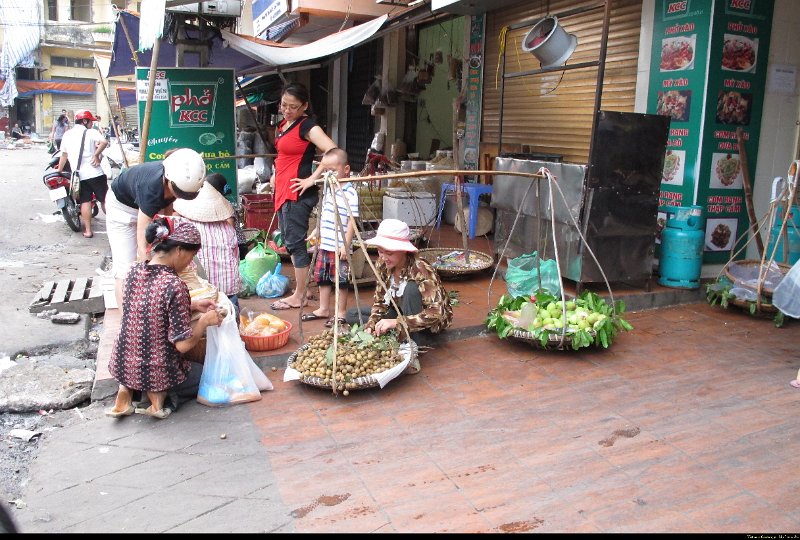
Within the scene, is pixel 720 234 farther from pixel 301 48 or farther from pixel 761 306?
pixel 301 48

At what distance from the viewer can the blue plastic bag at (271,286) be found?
19.8ft

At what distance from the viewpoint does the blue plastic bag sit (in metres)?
6.05

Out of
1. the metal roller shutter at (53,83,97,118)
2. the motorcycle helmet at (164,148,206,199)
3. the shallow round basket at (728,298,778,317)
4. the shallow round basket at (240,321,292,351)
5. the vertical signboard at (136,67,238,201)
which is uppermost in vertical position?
the metal roller shutter at (53,83,97,118)

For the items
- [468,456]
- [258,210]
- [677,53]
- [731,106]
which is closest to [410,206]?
[258,210]

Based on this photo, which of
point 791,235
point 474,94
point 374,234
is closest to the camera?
point 791,235

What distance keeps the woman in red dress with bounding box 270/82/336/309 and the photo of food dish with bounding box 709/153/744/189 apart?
3.74 m

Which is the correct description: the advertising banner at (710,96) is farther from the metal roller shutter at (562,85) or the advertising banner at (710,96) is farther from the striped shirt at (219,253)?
the striped shirt at (219,253)

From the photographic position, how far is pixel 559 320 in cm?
479

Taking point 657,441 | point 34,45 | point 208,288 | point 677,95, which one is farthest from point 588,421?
point 34,45

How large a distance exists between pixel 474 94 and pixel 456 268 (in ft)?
12.1

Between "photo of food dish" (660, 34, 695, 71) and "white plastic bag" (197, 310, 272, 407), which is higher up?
"photo of food dish" (660, 34, 695, 71)

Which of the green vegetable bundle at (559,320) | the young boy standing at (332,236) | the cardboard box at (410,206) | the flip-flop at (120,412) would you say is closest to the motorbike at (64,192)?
the cardboard box at (410,206)

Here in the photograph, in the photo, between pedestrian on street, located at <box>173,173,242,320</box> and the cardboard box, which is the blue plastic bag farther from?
the cardboard box

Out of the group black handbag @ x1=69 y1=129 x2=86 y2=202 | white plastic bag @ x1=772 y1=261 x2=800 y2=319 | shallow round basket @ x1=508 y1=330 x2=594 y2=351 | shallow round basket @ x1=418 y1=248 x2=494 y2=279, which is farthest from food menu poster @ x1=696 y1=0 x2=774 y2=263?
black handbag @ x1=69 y1=129 x2=86 y2=202
